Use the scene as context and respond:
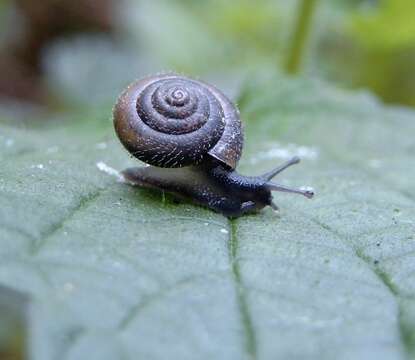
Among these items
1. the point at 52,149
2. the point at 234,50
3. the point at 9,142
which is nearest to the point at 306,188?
the point at 52,149

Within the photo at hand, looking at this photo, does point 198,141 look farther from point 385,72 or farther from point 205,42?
point 205,42

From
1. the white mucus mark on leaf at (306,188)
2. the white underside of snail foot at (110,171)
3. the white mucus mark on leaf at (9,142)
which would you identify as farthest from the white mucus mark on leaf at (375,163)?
the white mucus mark on leaf at (9,142)

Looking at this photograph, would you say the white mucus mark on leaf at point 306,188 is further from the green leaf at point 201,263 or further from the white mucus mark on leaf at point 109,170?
the white mucus mark on leaf at point 109,170

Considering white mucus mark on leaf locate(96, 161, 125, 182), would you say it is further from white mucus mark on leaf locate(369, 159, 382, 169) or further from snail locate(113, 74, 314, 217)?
white mucus mark on leaf locate(369, 159, 382, 169)

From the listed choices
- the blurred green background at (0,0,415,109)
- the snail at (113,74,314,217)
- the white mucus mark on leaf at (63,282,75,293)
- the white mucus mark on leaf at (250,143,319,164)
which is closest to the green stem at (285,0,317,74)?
the blurred green background at (0,0,415,109)

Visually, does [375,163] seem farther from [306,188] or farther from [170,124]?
[170,124]

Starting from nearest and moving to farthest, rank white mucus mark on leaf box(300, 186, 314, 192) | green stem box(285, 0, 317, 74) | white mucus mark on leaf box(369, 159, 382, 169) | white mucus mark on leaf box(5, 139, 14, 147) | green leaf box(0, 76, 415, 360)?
green leaf box(0, 76, 415, 360), white mucus mark on leaf box(300, 186, 314, 192), white mucus mark on leaf box(5, 139, 14, 147), white mucus mark on leaf box(369, 159, 382, 169), green stem box(285, 0, 317, 74)

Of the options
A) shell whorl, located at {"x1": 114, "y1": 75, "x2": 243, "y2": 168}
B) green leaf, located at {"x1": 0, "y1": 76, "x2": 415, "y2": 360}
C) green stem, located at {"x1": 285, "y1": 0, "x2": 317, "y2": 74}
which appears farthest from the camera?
green stem, located at {"x1": 285, "y1": 0, "x2": 317, "y2": 74}
